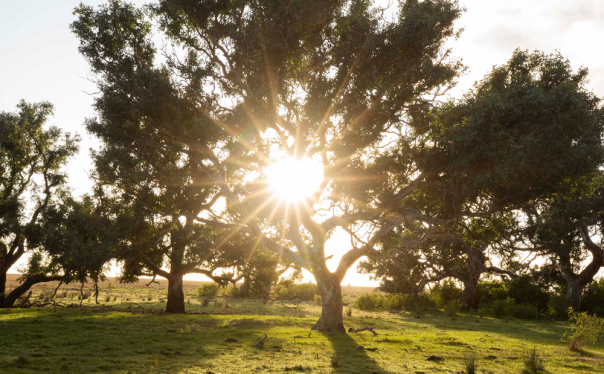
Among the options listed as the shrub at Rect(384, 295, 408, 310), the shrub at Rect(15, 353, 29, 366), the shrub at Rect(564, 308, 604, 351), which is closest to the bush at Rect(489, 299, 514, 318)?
the shrub at Rect(384, 295, 408, 310)

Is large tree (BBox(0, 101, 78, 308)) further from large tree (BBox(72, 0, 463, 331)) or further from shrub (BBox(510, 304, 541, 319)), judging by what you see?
shrub (BBox(510, 304, 541, 319))

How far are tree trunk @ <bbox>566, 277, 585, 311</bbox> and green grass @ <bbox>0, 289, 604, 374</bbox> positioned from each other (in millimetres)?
17964

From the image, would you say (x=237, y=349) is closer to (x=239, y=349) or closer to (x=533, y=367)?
(x=239, y=349)

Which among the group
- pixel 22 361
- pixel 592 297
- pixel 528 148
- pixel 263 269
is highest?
pixel 528 148

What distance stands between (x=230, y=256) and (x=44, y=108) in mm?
19202

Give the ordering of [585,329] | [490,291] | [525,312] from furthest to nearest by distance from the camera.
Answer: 1. [490,291]
2. [525,312]
3. [585,329]

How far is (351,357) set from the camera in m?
13.8

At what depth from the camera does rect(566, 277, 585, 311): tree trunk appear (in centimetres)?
3641

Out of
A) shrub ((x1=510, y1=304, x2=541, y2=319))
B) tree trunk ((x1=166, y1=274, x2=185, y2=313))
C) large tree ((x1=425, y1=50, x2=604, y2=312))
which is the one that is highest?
large tree ((x1=425, y1=50, x2=604, y2=312))

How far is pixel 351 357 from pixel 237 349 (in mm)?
3918

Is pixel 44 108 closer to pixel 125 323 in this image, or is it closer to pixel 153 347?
pixel 125 323

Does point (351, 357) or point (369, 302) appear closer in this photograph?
point (351, 357)

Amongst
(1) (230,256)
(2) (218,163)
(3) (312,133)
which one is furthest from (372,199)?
(1) (230,256)

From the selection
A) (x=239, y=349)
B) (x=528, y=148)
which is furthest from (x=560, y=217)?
(x=239, y=349)
